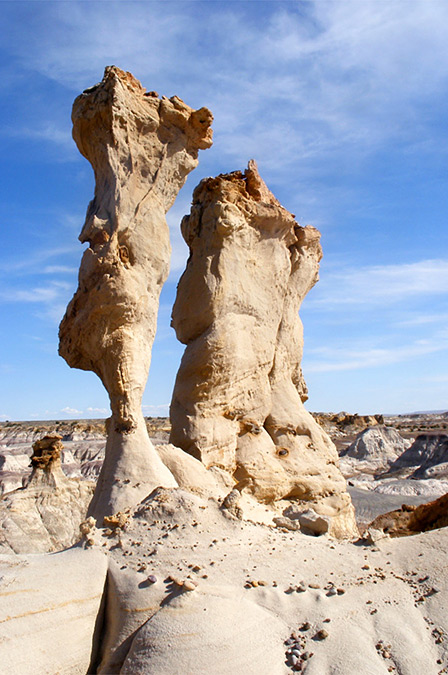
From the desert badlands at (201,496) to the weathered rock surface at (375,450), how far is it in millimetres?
28286

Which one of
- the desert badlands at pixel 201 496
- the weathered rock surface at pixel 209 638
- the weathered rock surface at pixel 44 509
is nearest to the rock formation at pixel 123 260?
the desert badlands at pixel 201 496

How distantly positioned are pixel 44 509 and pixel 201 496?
7.02m

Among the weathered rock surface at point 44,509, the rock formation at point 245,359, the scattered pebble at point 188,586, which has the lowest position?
the weathered rock surface at point 44,509

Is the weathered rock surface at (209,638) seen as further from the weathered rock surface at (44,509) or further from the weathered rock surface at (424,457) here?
the weathered rock surface at (424,457)

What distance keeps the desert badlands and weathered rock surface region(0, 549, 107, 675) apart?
11 mm

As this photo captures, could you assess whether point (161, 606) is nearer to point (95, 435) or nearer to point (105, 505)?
point (105, 505)

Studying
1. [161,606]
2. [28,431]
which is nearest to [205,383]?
[161,606]

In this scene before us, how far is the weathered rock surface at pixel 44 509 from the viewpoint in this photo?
1114 cm

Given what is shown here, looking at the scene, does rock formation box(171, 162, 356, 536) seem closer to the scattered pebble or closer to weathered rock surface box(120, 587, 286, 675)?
the scattered pebble

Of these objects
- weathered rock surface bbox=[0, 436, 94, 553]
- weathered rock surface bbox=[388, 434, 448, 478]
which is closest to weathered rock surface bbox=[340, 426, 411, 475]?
weathered rock surface bbox=[388, 434, 448, 478]

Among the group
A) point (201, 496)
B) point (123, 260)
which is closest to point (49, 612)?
point (201, 496)

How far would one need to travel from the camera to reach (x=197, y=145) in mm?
7426

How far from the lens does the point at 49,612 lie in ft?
11.5

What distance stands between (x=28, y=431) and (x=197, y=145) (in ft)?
158
